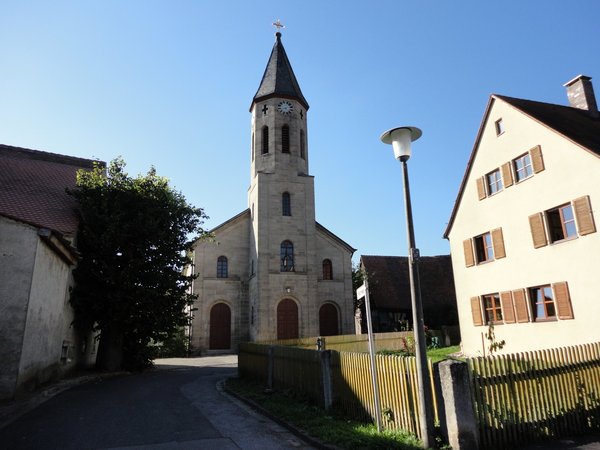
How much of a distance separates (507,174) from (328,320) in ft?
60.9

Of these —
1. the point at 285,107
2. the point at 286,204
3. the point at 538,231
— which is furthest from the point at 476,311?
the point at 285,107

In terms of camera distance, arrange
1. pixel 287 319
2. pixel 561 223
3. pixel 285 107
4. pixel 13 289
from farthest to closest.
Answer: pixel 285 107, pixel 287 319, pixel 561 223, pixel 13 289

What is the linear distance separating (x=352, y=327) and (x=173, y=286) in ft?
56.5

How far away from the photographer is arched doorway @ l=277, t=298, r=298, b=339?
2945cm

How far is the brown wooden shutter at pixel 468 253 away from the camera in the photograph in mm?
20047

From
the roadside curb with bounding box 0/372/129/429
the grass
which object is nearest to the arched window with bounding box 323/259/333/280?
the roadside curb with bounding box 0/372/129/429

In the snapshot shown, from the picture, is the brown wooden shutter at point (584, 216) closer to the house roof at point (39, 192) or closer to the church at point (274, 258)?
the house roof at point (39, 192)

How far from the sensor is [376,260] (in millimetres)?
37719

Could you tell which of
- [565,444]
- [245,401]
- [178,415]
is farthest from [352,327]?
[565,444]

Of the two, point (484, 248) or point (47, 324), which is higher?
point (484, 248)

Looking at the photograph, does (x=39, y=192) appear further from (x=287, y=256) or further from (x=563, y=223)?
(x=563, y=223)

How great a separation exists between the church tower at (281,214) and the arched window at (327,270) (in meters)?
3.32

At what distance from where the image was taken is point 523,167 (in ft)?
57.7

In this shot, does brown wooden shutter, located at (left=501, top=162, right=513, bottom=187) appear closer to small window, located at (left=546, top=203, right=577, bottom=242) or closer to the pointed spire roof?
small window, located at (left=546, top=203, right=577, bottom=242)
